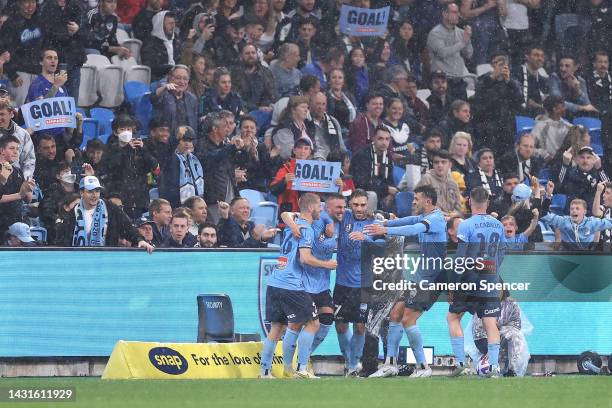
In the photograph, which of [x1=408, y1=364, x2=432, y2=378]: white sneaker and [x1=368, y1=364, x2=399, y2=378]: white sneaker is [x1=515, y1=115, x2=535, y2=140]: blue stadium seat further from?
[x1=368, y1=364, x2=399, y2=378]: white sneaker

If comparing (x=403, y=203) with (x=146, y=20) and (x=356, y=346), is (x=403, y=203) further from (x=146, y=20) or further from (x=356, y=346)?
(x=146, y=20)

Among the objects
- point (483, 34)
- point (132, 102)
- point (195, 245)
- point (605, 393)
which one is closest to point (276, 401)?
point (605, 393)

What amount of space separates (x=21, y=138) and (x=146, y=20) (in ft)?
13.8

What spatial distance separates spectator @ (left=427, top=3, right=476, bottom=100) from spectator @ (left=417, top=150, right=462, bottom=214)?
4.02 meters

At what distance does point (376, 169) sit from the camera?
2003cm

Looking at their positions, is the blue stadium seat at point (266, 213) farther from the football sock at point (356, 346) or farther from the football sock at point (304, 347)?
the football sock at point (304, 347)

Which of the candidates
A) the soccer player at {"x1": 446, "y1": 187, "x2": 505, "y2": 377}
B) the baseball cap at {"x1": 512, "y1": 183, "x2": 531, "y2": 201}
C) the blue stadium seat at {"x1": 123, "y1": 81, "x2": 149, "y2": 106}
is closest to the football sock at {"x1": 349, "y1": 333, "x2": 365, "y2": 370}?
the soccer player at {"x1": 446, "y1": 187, "x2": 505, "y2": 377}

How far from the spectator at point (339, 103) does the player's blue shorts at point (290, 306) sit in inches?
245

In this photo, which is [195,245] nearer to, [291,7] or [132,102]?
[132,102]

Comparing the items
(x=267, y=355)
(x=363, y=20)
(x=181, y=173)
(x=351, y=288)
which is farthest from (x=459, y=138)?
(x=267, y=355)

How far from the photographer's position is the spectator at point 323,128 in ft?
66.1

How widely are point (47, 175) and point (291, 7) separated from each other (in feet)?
22.2

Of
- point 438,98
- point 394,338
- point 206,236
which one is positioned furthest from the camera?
point 438,98

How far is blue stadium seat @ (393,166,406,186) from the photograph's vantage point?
808 inches
